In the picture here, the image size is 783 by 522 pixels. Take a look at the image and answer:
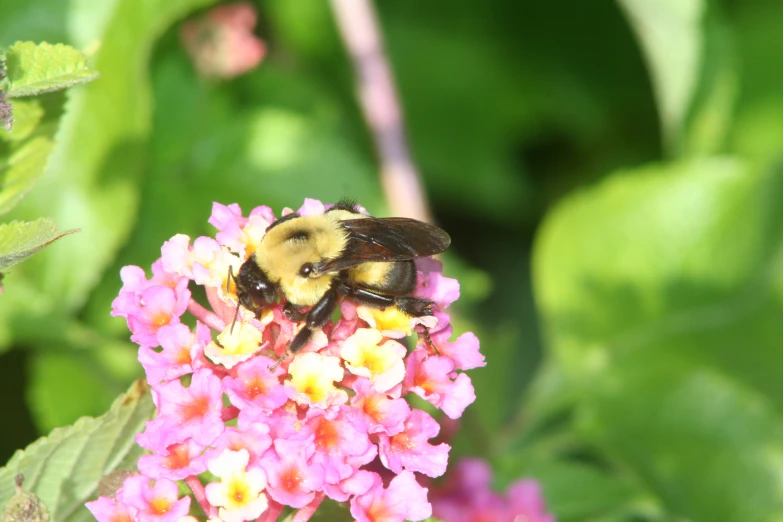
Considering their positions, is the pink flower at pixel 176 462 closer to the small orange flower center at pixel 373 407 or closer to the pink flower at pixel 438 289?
the small orange flower center at pixel 373 407

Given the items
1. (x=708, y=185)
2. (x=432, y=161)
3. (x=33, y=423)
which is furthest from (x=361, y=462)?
(x=432, y=161)

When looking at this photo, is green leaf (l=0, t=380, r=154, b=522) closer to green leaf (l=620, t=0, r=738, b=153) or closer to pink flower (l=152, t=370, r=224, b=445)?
pink flower (l=152, t=370, r=224, b=445)

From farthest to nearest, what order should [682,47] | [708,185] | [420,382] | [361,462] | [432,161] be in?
[432,161] → [708,185] → [682,47] → [420,382] → [361,462]

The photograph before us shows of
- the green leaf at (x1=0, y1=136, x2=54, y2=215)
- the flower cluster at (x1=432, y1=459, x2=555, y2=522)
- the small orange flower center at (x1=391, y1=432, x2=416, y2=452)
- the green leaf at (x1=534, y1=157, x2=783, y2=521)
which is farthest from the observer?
the green leaf at (x1=534, y1=157, x2=783, y2=521)

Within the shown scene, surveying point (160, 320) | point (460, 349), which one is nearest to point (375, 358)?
point (460, 349)

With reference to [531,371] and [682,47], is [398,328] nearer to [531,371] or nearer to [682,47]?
[682,47]

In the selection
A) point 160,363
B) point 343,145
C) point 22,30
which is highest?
point 22,30

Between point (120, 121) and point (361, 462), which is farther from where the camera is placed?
point (120, 121)

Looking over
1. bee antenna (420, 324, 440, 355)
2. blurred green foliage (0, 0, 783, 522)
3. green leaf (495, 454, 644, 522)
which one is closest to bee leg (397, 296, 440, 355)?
bee antenna (420, 324, 440, 355)
